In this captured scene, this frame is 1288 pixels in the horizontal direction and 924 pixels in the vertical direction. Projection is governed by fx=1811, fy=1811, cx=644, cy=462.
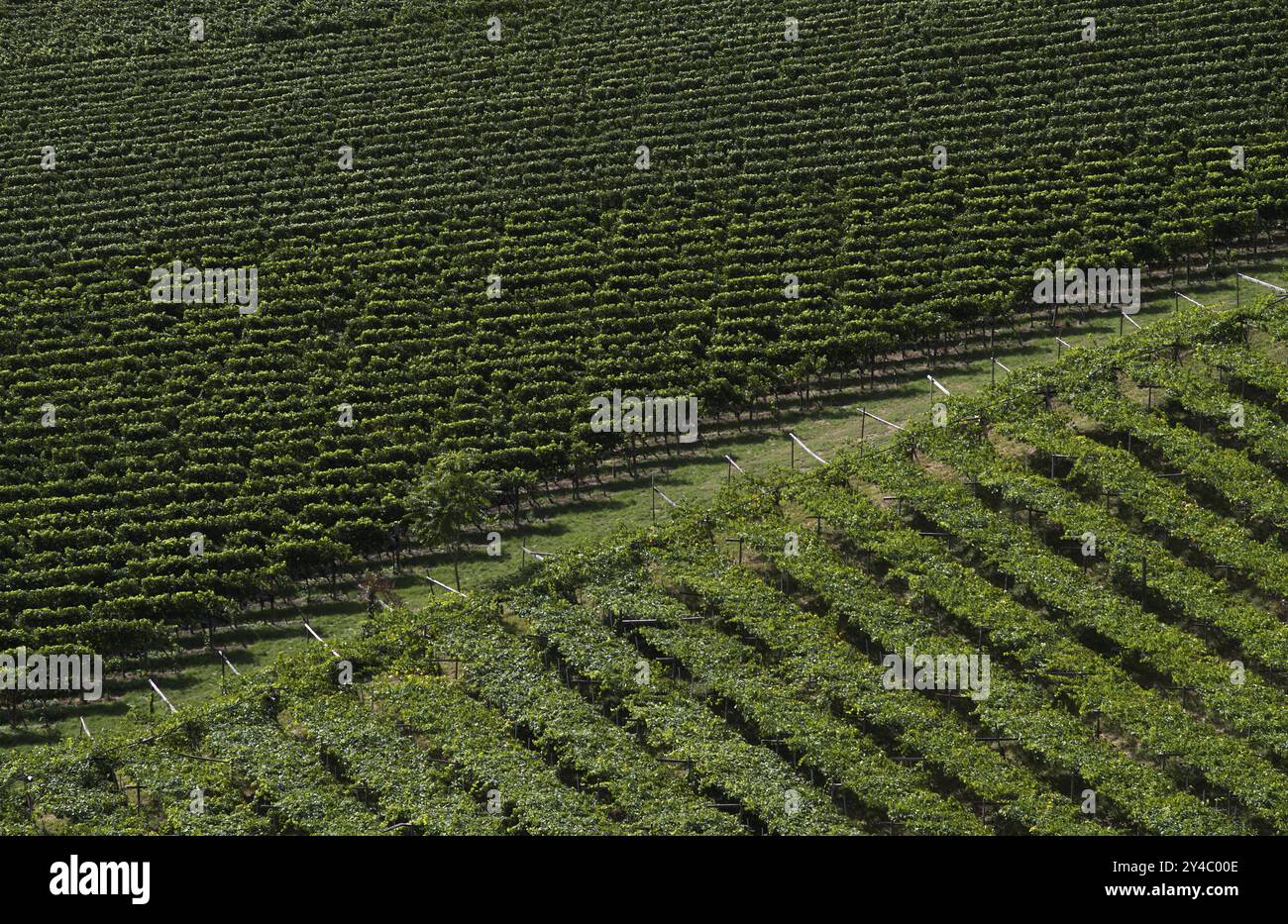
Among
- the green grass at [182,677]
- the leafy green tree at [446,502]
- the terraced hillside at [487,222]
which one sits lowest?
the green grass at [182,677]

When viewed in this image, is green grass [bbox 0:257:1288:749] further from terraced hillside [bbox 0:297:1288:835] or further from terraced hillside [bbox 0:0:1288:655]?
terraced hillside [bbox 0:297:1288:835]

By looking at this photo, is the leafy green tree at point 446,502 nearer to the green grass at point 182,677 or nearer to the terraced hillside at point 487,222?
the terraced hillside at point 487,222

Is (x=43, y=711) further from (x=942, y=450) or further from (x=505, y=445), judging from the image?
(x=942, y=450)

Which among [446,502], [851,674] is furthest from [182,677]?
[851,674]

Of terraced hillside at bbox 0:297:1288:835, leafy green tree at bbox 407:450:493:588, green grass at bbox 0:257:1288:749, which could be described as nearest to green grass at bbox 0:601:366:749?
green grass at bbox 0:257:1288:749

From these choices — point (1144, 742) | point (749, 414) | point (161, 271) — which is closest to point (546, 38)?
point (161, 271)

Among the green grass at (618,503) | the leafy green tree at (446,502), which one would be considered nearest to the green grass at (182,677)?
the green grass at (618,503)

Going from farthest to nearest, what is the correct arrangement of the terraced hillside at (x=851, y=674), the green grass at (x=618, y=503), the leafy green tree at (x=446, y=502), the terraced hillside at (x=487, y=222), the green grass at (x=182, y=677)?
the terraced hillside at (x=487, y=222) < the leafy green tree at (x=446, y=502) < the green grass at (x=618, y=503) < the green grass at (x=182, y=677) < the terraced hillside at (x=851, y=674)
